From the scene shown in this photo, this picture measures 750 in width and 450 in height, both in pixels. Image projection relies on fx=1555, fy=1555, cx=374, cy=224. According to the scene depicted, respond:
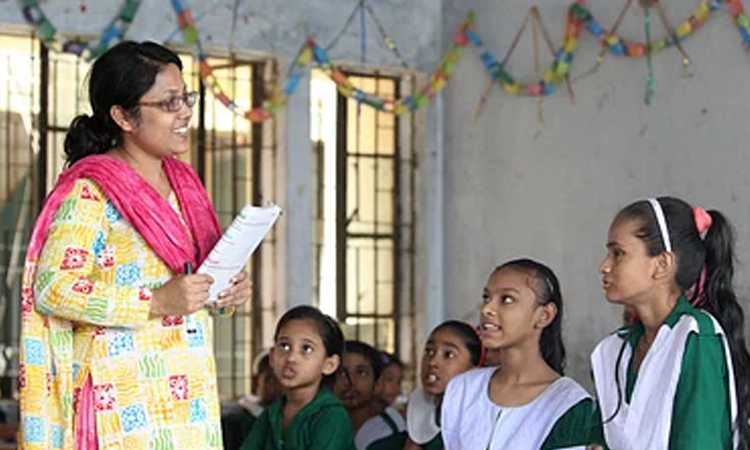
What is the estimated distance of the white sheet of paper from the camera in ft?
9.61

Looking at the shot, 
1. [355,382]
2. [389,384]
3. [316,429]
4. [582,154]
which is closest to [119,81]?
[316,429]

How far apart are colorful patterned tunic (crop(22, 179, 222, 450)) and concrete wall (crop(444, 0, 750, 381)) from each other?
266 centimetres

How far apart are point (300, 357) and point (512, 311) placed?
1.00 m

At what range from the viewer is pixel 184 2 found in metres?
6.08

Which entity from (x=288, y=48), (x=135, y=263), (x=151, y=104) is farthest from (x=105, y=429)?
(x=288, y=48)

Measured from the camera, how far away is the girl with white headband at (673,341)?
3.14 metres

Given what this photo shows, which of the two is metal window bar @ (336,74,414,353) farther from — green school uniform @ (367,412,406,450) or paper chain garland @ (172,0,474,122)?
green school uniform @ (367,412,406,450)

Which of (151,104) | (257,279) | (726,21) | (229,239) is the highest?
(726,21)

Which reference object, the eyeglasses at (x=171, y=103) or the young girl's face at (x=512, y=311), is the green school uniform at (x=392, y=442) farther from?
the eyeglasses at (x=171, y=103)

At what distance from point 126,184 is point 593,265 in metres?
3.17

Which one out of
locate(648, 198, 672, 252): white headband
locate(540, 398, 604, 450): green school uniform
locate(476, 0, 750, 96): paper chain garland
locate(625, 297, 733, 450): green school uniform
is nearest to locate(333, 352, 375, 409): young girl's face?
locate(476, 0, 750, 96): paper chain garland

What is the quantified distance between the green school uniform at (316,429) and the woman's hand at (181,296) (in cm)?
165

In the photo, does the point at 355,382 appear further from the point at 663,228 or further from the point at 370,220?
the point at 663,228

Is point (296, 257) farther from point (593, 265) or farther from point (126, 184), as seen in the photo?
point (126, 184)
